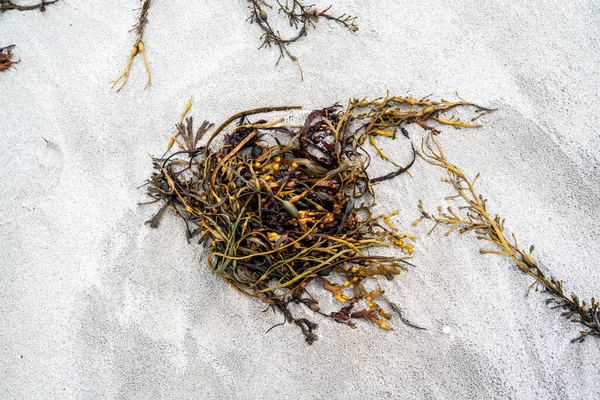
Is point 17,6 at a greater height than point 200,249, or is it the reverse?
point 17,6

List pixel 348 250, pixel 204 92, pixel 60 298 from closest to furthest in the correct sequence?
pixel 348 250 < pixel 60 298 < pixel 204 92

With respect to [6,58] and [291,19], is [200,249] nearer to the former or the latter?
[291,19]

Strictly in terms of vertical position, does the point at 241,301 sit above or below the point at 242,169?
below

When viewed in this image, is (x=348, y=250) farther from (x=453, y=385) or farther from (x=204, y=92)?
(x=204, y=92)

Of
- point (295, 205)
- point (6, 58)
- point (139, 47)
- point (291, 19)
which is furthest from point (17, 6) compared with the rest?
point (295, 205)

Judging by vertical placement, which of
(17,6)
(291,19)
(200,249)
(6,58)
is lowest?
(200,249)

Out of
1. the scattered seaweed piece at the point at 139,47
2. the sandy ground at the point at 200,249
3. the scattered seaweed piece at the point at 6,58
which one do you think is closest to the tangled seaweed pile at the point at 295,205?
the sandy ground at the point at 200,249

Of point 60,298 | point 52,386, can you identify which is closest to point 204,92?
point 60,298

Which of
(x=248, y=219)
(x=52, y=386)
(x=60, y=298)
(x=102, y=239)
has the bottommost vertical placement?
(x=52, y=386)
